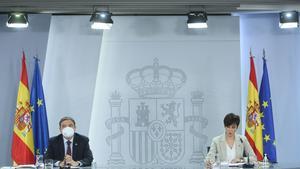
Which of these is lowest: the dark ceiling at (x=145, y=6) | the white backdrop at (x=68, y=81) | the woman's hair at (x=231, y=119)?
the woman's hair at (x=231, y=119)

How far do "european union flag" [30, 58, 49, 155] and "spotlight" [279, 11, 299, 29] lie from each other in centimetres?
331

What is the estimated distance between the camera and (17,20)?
712 cm

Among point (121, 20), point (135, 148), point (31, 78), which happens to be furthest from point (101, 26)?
point (135, 148)

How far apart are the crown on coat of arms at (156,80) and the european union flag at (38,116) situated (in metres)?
1.22

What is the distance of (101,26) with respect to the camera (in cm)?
701

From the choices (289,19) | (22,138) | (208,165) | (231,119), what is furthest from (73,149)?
(289,19)

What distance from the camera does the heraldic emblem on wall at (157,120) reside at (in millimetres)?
7641

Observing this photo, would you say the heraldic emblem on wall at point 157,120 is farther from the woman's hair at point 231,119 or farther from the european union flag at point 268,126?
the woman's hair at point 231,119

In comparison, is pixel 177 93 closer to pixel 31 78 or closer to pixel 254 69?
pixel 254 69

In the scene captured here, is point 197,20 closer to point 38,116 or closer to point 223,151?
point 223,151

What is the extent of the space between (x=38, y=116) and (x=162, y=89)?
1720 millimetres

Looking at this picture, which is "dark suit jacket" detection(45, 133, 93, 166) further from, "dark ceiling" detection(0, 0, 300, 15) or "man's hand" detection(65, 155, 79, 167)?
"dark ceiling" detection(0, 0, 300, 15)

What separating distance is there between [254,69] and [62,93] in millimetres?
2630

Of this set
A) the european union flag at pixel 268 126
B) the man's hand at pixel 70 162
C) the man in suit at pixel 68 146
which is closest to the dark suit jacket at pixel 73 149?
Answer: the man in suit at pixel 68 146
